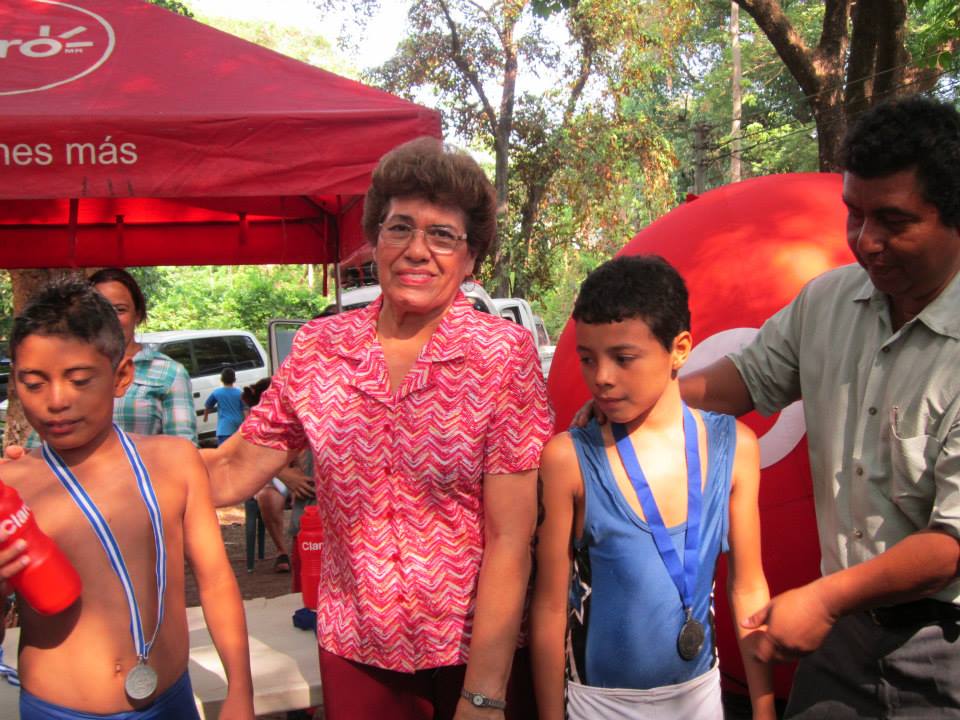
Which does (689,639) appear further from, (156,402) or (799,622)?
(156,402)

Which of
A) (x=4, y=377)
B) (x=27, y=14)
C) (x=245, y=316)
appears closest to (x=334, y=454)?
(x=27, y=14)

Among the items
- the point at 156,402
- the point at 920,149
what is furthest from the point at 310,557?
the point at 920,149

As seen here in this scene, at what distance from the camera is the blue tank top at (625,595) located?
214cm

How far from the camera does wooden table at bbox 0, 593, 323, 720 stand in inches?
132

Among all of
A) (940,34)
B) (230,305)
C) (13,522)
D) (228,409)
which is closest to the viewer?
(13,522)

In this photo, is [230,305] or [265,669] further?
[230,305]

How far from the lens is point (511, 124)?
2014 cm

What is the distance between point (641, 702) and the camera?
212 cm

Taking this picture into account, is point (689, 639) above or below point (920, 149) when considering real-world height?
below

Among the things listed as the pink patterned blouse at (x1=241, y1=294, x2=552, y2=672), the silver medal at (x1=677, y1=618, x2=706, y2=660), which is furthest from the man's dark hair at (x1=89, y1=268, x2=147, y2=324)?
the silver medal at (x1=677, y1=618, x2=706, y2=660)

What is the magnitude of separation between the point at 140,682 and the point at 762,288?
2413 mm

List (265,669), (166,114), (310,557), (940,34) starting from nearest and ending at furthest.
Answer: (265,669) < (166,114) < (310,557) < (940,34)

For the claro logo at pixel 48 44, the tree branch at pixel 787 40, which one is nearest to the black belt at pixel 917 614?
the claro logo at pixel 48 44

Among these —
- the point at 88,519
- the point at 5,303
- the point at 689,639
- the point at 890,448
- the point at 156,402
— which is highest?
the point at 5,303
